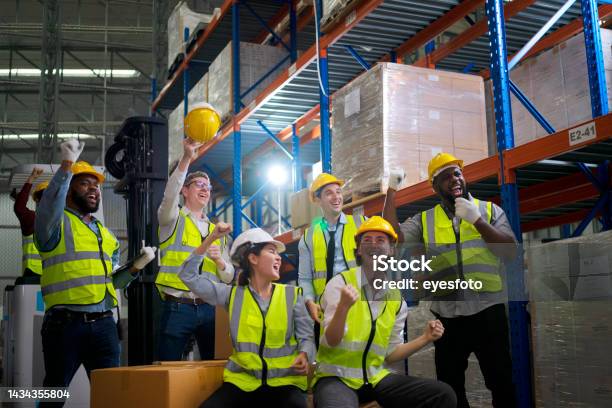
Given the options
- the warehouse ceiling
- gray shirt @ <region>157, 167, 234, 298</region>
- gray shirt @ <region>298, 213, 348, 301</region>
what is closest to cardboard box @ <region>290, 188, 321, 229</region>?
gray shirt @ <region>298, 213, 348, 301</region>

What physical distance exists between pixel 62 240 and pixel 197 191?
1010 millimetres

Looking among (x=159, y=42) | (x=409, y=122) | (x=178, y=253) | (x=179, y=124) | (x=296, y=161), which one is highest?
(x=159, y=42)

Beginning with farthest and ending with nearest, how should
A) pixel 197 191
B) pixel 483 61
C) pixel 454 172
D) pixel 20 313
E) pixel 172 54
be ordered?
pixel 172 54, pixel 483 61, pixel 20 313, pixel 197 191, pixel 454 172

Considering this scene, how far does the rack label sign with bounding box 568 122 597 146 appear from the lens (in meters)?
4.50

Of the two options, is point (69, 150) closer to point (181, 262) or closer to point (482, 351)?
point (181, 262)

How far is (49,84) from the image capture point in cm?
1788

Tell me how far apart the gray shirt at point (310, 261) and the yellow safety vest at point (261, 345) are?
80 centimetres

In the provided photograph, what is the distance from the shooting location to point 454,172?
14.8ft

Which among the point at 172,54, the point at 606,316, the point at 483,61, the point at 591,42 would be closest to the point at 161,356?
the point at 606,316

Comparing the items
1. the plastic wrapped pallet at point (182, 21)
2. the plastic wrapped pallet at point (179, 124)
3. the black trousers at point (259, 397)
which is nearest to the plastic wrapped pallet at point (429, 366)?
the black trousers at point (259, 397)

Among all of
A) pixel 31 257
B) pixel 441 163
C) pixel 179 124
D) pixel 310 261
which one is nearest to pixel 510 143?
pixel 441 163

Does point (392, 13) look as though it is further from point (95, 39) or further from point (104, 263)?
point (95, 39)

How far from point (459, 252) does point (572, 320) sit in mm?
841

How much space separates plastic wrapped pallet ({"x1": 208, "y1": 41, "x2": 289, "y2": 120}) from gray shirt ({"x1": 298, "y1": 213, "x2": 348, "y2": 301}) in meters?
5.74
